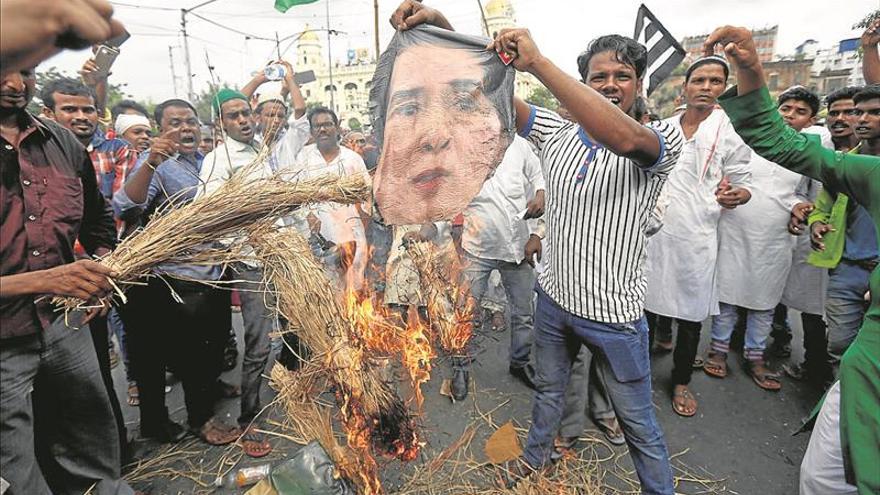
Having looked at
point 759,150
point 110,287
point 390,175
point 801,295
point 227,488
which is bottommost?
point 227,488

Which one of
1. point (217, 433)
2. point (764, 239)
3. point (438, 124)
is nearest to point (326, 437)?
point (217, 433)

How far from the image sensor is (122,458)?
286 centimetres

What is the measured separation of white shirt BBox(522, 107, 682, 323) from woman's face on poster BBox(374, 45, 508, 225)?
390mm

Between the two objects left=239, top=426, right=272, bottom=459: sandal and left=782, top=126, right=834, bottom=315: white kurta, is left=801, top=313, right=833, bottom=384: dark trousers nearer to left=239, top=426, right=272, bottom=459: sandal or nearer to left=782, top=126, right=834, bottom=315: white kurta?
left=782, top=126, right=834, bottom=315: white kurta

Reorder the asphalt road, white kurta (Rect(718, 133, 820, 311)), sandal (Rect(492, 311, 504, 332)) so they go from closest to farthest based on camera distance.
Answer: the asphalt road
white kurta (Rect(718, 133, 820, 311))
sandal (Rect(492, 311, 504, 332))

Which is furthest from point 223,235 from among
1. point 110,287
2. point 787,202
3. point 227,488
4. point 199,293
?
point 787,202

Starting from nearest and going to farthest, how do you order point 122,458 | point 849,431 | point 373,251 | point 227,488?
point 849,431
point 227,488
point 122,458
point 373,251

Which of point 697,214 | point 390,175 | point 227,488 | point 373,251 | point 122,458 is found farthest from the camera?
point 373,251

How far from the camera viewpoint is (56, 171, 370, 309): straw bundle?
200 centimetres

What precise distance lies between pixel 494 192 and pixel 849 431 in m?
2.62

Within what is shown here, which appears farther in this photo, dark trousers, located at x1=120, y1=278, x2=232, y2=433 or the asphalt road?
dark trousers, located at x1=120, y1=278, x2=232, y2=433

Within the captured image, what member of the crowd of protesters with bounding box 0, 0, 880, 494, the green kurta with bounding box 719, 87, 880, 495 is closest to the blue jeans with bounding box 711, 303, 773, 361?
the crowd of protesters with bounding box 0, 0, 880, 494

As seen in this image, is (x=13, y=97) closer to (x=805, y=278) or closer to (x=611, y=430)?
(x=611, y=430)

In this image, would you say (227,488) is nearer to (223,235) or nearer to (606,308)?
(223,235)
